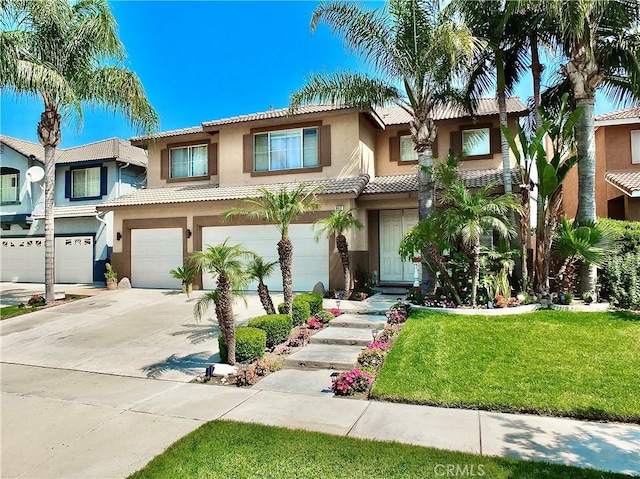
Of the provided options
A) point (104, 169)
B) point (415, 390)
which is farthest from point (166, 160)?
point (415, 390)

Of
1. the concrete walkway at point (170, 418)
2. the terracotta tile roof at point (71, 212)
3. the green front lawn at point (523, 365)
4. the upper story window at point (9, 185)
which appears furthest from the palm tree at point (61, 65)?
the green front lawn at point (523, 365)

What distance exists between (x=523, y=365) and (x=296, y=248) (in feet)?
31.9

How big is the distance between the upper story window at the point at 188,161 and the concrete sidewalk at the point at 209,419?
13.0 meters

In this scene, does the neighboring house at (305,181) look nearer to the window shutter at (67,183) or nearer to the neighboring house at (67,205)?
the neighboring house at (67,205)

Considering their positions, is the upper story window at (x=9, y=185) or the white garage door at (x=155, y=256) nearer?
the white garage door at (x=155, y=256)

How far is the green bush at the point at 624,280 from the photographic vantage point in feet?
32.5

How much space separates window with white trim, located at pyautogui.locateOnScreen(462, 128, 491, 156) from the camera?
625 inches

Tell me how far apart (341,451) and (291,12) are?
1333 cm

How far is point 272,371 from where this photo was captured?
743cm

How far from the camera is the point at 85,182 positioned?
2184 centimetres

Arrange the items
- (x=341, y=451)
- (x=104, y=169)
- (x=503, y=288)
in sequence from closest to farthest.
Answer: (x=341, y=451) < (x=503, y=288) < (x=104, y=169)

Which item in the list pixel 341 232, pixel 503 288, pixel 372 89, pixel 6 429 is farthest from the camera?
pixel 341 232

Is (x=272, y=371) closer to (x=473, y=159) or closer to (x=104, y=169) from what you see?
(x=473, y=159)

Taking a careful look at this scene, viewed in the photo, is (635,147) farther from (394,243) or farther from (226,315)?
(226,315)
